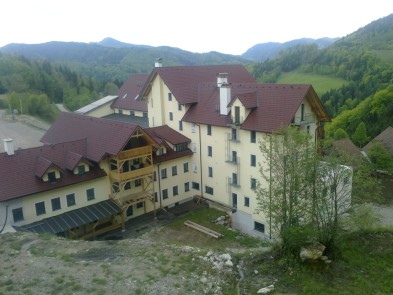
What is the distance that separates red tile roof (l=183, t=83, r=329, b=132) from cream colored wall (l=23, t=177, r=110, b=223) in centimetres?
1138

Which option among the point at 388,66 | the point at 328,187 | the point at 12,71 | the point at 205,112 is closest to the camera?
the point at 328,187

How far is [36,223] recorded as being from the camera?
2733 centimetres

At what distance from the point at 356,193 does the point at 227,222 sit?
17.6 m

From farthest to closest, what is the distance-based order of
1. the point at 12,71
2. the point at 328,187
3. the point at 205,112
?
the point at 12,71
the point at 205,112
the point at 328,187

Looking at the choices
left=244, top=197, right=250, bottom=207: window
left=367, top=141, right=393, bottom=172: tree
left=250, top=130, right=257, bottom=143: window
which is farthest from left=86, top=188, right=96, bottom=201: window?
left=367, top=141, right=393, bottom=172: tree

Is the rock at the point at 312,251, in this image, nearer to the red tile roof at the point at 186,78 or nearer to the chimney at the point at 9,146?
the chimney at the point at 9,146

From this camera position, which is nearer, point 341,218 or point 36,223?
point 341,218

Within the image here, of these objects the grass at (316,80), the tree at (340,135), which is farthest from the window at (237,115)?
the grass at (316,80)

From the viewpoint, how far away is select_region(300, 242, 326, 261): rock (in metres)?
16.5

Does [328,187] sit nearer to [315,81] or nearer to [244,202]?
[244,202]

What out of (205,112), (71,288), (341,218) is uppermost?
(205,112)

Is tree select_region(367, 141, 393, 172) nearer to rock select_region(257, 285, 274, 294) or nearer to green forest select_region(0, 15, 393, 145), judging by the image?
green forest select_region(0, 15, 393, 145)

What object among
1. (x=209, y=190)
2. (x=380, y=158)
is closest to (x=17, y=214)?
(x=209, y=190)

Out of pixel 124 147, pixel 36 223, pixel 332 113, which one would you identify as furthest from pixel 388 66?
pixel 36 223
